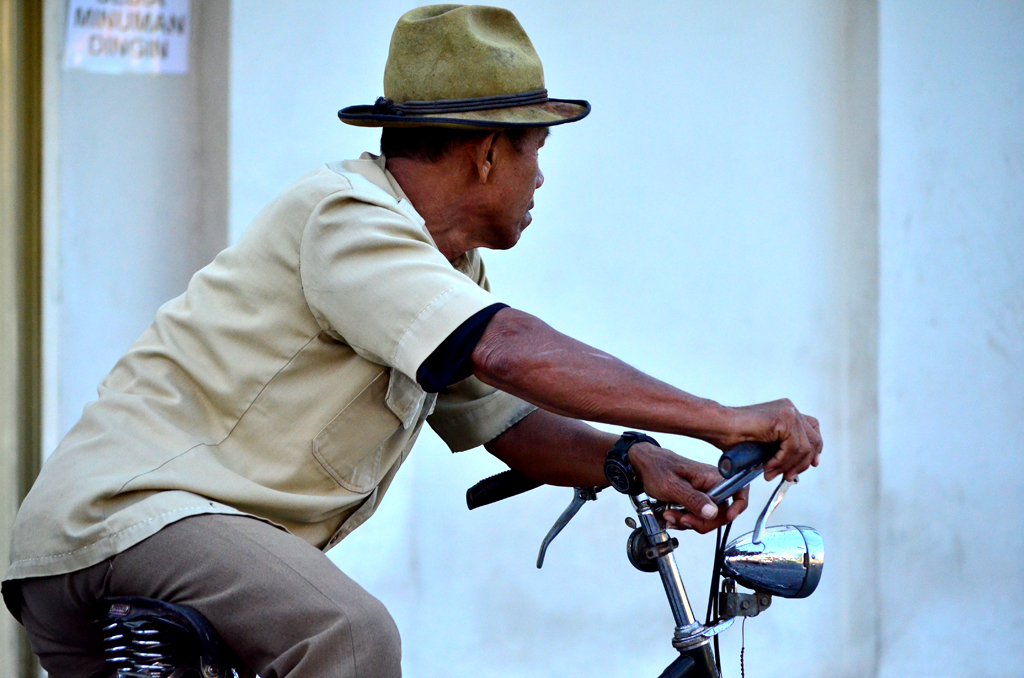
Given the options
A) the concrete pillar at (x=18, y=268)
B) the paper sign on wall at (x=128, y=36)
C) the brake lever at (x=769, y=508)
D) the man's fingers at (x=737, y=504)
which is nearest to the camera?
the brake lever at (x=769, y=508)

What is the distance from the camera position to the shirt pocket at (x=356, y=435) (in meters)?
2.10

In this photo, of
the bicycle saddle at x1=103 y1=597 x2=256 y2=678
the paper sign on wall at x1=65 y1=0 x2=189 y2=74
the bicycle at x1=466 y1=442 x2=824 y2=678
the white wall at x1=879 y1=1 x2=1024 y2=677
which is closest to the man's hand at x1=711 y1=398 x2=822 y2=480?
the bicycle at x1=466 y1=442 x2=824 y2=678

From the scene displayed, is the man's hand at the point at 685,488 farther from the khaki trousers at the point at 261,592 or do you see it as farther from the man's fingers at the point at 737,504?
the khaki trousers at the point at 261,592

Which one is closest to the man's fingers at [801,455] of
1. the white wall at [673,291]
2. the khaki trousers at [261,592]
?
the khaki trousers at [261,592]

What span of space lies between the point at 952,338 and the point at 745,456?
3.13 metres

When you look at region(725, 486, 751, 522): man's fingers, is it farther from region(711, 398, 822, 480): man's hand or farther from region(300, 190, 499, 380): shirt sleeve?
region(300, 190, 499, 380): shirt sleeve

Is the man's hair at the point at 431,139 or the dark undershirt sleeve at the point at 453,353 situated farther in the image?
the man's hair at the point at 431,139

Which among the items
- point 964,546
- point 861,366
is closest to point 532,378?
point 861,366

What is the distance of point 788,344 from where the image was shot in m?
4.61

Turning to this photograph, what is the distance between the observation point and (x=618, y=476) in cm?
221

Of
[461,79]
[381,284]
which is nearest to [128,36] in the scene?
[461,79]

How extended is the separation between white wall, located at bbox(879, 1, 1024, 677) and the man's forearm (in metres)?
2.96

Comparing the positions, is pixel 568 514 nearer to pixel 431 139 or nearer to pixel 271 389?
pixel 271 389

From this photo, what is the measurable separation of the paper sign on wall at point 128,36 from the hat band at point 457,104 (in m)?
1.79
